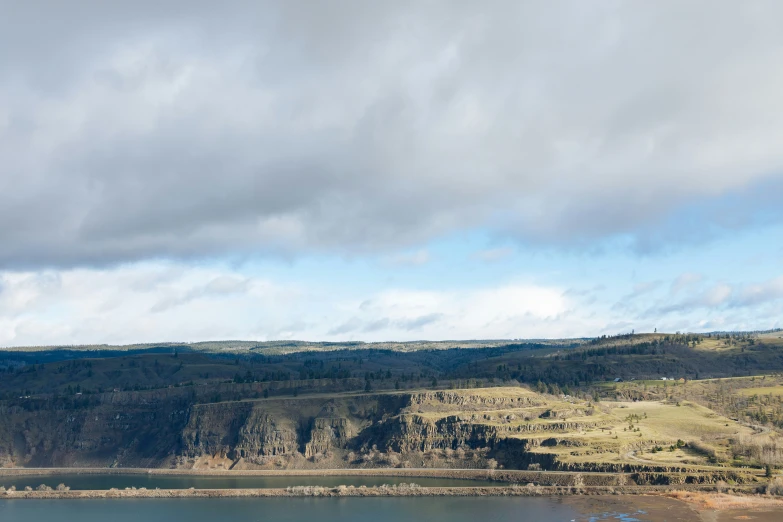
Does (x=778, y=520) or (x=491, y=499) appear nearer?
(x=778, y=520)

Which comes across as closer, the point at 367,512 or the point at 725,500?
the point at 725,500

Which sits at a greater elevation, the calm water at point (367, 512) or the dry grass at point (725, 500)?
the dry grass at point (725, 500)

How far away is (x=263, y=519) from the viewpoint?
7195 inches

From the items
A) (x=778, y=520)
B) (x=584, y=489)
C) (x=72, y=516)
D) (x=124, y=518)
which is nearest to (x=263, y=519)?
(x=124, y=518)

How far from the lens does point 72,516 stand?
193875 millimetres

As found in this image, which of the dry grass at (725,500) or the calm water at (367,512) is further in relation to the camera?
the calm water at (367,512)

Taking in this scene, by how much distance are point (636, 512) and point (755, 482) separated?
36.8 meters

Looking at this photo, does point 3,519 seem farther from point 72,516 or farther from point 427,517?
point 427,517

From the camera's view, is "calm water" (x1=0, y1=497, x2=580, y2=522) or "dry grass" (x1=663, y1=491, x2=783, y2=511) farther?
"calm water" (x1=0, y1=497, x2=580, y2=522)

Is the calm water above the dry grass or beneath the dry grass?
beneath

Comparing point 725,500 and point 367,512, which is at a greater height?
point 725,500

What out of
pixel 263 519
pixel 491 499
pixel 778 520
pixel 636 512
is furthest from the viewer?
pixel 491 499

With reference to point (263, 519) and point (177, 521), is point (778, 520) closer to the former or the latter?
point (263, 519)

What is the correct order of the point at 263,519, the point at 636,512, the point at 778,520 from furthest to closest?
the point at 263,519, the point at 636,512, the point at 778,520
